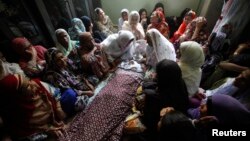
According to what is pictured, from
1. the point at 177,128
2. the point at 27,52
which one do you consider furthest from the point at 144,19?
the point at 177,128

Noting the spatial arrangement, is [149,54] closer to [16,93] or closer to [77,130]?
[77,130]

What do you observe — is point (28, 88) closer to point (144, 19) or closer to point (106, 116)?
point (106, 116)

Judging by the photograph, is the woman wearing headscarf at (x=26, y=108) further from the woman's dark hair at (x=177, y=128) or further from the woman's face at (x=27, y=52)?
the woman's dark hair at (x=177, y=128)

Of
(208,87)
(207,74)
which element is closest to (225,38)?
(207,74)

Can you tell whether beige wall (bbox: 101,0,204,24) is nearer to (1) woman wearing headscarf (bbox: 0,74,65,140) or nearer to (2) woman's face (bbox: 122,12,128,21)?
(2) woman's face (bbox: 122,12,128,21)

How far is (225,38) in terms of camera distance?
2137 mm

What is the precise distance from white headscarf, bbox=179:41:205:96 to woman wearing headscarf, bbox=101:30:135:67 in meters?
1.06

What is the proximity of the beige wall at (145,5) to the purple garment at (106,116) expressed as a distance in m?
3.00

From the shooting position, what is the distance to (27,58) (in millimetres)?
2123

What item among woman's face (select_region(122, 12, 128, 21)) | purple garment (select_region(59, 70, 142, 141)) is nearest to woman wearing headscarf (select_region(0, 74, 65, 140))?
purple garment (select_region(59, 70, 142, 141))

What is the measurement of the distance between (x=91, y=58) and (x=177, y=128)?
5.60 ft

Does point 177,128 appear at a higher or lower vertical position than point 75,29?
lower

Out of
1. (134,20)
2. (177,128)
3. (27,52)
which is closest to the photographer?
(177,128)

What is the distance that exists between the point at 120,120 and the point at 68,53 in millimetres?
1491
